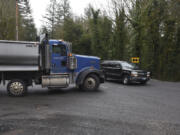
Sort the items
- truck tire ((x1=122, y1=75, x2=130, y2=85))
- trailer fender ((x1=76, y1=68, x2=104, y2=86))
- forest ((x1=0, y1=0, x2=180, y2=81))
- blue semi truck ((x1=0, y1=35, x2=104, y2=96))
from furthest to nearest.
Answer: forest ((x1=0, y1=0, x2=180, y2=81)) < truck tire ((x1=122, y1=75, x2=130, y2=85)) < trailer fender ((x1=76, y1=68, x2=104, y2=86)) < blue semi truck ((x1=0, y1=35, x2=104, y2=96))

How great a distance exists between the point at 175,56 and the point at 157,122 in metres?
10.7

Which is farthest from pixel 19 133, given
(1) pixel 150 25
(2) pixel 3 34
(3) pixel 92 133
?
(2) pixel 3 34

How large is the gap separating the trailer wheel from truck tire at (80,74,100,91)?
3.03m

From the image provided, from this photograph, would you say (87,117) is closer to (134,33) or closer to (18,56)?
(18,56)

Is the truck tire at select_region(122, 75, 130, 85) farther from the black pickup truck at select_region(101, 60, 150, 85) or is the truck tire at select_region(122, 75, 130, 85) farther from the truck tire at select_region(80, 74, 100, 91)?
the truck tire at select_region(80, 74, 100, 91)

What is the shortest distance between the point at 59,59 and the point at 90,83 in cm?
214

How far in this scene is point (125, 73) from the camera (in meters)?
10.9

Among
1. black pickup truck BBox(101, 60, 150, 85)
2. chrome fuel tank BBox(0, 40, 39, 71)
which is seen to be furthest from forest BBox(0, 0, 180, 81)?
chrome fuel tank BBox(0, 40, 39, 71)

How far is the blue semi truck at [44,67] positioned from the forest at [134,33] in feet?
26.8

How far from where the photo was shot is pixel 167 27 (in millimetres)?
13031

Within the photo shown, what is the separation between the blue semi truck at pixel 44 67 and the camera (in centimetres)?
641

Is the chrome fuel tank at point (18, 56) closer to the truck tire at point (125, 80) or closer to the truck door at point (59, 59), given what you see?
the truck door at point (59, 59)

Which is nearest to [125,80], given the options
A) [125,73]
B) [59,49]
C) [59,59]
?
[125,73]

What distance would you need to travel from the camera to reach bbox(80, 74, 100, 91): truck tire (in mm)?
8016
